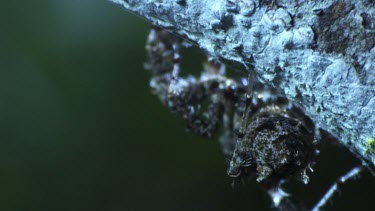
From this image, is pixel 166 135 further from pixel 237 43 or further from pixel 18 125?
pixel 237 43

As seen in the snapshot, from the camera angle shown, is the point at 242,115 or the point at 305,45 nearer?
the point at 305,45

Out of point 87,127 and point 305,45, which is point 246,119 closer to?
→ point 305,45

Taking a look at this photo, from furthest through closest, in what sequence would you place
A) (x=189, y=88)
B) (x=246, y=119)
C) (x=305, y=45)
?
(x=189, y=88) → (x=246, y=119) → (x=305, y=45)

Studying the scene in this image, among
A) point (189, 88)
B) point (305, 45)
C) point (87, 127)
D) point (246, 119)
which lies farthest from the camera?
point (87, 127)

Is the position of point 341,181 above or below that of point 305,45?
below

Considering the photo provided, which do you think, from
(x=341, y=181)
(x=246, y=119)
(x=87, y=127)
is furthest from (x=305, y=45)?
(x=87, y=127)

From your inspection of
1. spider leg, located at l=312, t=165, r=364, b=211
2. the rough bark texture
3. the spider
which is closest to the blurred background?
the spider

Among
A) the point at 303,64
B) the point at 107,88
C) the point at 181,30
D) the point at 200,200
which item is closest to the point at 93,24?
the point at 107,88
